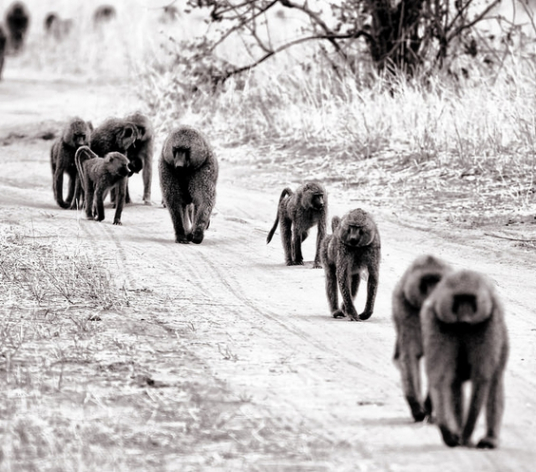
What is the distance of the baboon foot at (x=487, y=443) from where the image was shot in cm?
504

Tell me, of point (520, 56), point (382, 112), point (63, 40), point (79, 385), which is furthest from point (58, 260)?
point (63, 40)

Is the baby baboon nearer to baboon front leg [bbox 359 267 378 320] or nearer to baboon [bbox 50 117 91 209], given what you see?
baboon [bbox 50 117 91 209]

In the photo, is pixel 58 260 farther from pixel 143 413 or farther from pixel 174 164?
pixel 143 413

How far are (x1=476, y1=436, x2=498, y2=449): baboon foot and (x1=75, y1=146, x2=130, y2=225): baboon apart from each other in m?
7.51

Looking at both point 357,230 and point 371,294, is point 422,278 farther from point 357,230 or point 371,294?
point 371,294

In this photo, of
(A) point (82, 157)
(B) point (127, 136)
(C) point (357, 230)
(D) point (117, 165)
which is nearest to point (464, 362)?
(C) point (357, 230)

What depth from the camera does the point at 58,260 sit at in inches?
372

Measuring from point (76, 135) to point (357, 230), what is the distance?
6.00 meters

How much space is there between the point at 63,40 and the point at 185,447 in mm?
28486

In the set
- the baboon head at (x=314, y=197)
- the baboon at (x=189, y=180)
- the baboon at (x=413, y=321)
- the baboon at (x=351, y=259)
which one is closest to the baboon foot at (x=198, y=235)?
the baboon at (x=189, y=180)

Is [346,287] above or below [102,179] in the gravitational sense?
below

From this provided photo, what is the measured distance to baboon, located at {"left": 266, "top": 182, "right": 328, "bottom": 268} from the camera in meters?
10.1

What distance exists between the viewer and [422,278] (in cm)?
553

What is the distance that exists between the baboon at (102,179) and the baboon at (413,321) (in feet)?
22.2
